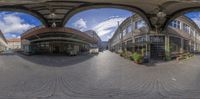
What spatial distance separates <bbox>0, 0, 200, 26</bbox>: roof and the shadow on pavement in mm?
218

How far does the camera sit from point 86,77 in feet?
4.56

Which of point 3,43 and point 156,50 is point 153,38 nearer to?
point 156,50

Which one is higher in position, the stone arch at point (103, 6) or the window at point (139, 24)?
the stone arch at point (103, 6)

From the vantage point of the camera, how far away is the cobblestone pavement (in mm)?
1317

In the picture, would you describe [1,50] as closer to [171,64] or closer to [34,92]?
[34,92]

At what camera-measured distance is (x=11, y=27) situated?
4.24 ft

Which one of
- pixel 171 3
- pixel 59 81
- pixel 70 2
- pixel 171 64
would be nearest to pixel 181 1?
pixel 171 3

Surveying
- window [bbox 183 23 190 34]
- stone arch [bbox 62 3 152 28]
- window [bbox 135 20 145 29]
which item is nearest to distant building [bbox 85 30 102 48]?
stone arch [bbox 62 3 152 28]

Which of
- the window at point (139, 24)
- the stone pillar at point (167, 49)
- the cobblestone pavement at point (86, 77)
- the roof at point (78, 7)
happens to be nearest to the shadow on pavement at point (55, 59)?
the cobblestone pavement at point (86, 77)

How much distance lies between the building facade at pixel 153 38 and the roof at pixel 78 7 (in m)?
0.07

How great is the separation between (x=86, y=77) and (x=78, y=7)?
483 mm

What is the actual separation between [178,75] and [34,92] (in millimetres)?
1021

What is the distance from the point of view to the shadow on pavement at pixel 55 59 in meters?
1.30

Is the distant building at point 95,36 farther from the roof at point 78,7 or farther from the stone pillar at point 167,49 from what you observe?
the stone pillar at point 167,49
